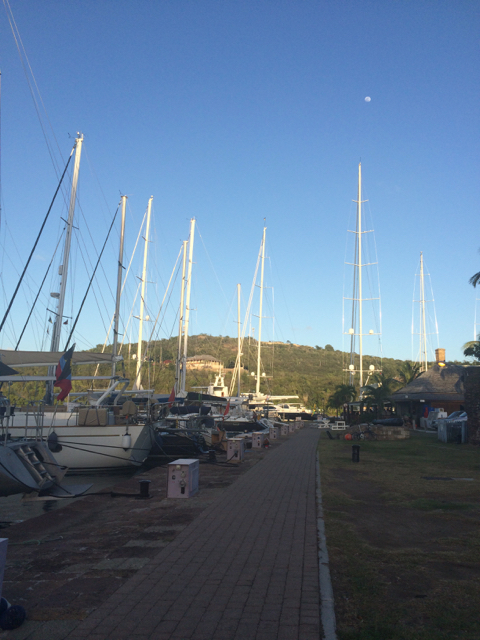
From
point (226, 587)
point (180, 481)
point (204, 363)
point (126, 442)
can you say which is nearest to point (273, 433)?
point (126, 442)

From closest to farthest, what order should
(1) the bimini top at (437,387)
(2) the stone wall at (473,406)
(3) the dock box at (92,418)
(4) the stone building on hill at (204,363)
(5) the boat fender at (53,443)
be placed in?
(5) the boat fender at (53,443)
(3) the dock box at (92,418)
(2) the stone wall at (473,406)
(1) the bimini top at (437,387)
(4) the stone building on hill at (204,363)

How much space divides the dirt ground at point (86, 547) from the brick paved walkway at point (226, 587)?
315 mm

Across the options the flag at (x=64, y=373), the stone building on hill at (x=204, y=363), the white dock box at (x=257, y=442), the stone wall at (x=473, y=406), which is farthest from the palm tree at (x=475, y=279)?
the stone building on hill at (x=204, y=363)

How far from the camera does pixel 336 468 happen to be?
16078 mm

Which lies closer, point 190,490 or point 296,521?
point 296,521

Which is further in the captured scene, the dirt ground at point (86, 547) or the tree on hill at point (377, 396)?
the tree on hill at point (377, 396)

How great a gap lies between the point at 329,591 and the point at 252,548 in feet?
5.81

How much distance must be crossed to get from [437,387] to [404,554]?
37.8 meters

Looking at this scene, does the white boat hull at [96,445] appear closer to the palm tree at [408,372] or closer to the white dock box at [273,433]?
the white dock box at [273,433]

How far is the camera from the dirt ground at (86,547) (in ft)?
16.8

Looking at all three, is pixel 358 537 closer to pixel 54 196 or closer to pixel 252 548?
pixel 252 548

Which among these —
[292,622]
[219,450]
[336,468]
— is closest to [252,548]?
[292,622]

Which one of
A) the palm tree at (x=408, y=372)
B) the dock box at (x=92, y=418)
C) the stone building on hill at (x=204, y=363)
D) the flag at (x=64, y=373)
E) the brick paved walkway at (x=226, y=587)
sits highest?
the stone building on hill at (x=204, y=363)

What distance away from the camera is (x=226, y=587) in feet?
17.2
